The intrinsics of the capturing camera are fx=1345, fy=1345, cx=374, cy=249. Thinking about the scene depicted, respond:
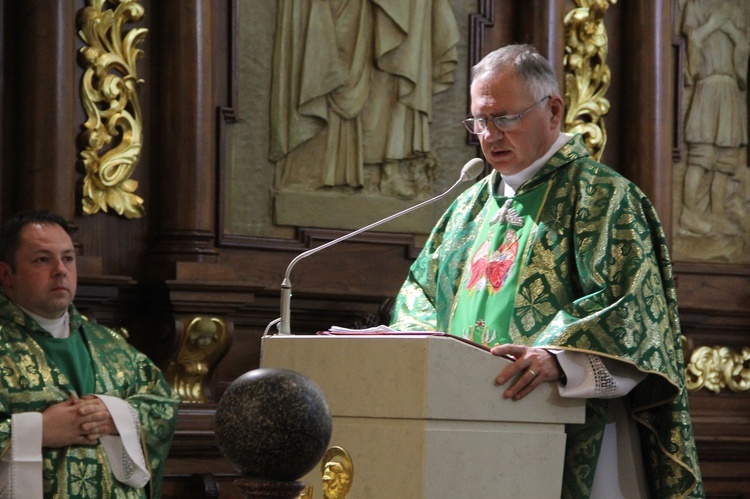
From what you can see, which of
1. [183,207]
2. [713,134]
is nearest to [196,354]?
[183,207]

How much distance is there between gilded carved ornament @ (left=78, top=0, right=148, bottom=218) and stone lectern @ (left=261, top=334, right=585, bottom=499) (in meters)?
2.03

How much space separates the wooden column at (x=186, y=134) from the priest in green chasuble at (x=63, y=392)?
2.08ft

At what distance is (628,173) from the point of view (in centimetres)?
621

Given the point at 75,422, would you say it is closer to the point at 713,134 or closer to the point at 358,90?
the point at 358,90

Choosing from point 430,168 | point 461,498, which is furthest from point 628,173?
point 461,498

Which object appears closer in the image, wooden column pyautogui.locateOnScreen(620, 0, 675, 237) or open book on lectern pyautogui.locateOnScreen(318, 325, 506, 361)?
open book on lectern pyautogui.locateOnScreen(318, 325, 506, 361)

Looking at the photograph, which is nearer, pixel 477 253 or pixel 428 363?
pixel 428 363

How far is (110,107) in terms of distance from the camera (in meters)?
5.15

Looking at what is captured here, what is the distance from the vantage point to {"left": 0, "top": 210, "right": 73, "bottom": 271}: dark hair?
4.50m

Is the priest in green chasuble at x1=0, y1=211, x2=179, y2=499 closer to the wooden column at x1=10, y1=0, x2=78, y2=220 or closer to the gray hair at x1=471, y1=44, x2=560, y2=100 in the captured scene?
the wooden column at x1=10, y1=0, x2=78, y2=220

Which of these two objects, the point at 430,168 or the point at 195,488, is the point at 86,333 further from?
the point at 430,168

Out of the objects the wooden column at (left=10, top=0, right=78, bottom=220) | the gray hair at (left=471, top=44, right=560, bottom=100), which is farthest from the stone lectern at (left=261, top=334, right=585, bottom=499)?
the wooden column at (left=10, top=0, right=78, bottom=220)

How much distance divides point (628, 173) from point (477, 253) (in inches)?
95.5

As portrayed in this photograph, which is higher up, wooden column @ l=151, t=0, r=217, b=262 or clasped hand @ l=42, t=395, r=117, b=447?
wooden column @ l=151, t=0, r=217, b=262
